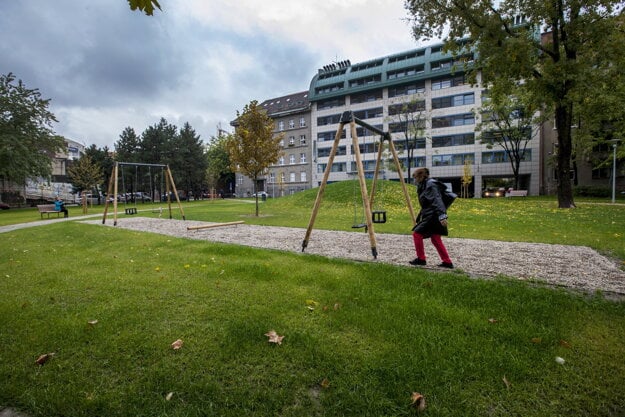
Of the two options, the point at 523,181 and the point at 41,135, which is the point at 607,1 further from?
the point at 41,135

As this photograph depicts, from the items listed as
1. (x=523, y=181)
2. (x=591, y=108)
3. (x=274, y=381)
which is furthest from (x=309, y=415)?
(x=523, y=181)

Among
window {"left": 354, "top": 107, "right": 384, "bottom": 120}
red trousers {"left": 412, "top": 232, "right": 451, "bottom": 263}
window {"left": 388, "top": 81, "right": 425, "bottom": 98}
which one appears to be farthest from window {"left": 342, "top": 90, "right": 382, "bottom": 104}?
red trousers {"left": 412, "top": 232, "right": 451, "bottom": 263}

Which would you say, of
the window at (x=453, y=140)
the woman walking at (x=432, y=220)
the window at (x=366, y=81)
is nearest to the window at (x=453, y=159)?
the window at (x=453, y=140)

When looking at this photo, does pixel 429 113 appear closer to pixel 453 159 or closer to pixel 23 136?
pixel 453 159

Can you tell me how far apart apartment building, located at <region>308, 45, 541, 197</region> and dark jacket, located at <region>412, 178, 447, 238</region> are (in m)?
36.3

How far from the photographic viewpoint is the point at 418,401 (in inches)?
89.4

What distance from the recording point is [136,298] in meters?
4.34

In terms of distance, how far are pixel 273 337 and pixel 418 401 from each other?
4.81ft

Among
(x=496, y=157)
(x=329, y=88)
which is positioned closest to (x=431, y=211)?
(x=496, y=157)

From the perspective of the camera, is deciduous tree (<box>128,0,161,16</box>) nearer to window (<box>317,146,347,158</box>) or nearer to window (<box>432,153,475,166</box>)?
window (<box>432,153,475,166</box>)

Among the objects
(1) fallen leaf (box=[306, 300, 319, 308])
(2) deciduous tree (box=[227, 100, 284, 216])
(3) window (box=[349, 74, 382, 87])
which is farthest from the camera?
(3) window (box=[349, 74, 382, 87])

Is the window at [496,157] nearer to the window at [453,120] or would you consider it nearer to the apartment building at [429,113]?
the apartment building at [429,113]

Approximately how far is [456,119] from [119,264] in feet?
160

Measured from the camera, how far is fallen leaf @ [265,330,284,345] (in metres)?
3.09
